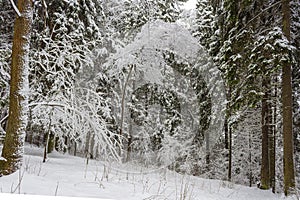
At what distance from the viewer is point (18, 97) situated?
447 centimetres

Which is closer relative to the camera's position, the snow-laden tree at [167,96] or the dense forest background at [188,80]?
the dense forest background at [188,80]

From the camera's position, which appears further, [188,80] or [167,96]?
[188,80]

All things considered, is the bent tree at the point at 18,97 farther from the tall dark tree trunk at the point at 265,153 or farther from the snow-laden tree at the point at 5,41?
the tall dark tree trunk at the point at 265,153

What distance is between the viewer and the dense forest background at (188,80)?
8.30 m

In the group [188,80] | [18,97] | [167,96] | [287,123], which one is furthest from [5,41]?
[188,80]

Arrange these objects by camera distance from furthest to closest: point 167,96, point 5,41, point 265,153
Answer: point 167,96 < point 265,153 < point 5,41

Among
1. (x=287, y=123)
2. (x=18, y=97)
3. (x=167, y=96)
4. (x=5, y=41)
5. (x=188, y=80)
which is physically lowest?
(x=18, y=97)

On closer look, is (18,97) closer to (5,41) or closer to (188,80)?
(5,41)

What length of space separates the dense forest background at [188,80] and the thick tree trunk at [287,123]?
3 centimetres

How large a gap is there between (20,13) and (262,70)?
21.2ft

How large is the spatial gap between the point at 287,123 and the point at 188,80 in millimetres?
8721

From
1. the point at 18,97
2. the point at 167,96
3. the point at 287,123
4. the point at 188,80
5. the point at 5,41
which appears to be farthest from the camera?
the point at 188,80

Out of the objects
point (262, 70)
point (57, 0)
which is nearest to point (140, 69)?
point (57, 0)

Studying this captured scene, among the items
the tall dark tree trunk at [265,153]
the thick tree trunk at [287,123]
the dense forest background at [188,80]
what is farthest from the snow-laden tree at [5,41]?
the tall dark tree trunk at [265,153]
